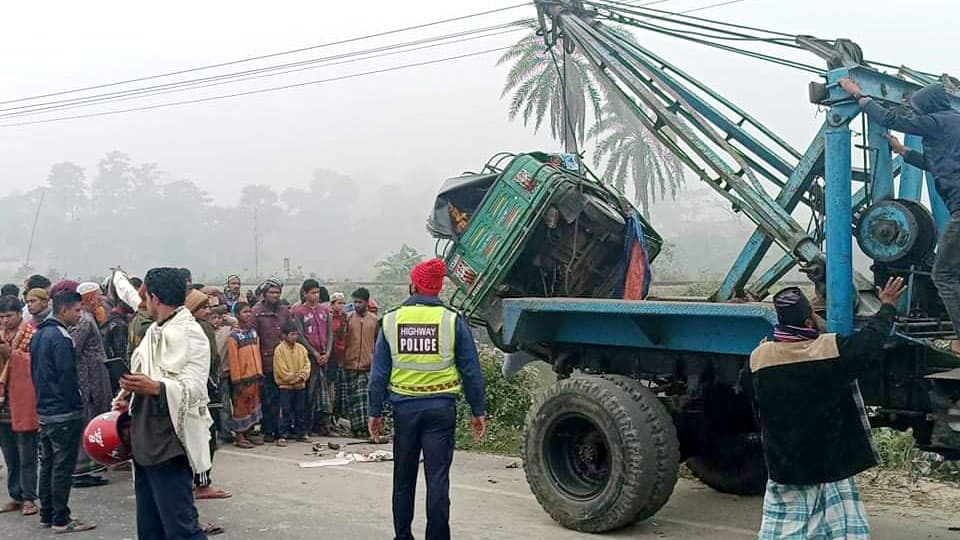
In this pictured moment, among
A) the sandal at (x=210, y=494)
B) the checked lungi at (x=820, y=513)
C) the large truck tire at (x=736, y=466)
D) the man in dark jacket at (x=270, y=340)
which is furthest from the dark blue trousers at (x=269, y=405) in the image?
the checked lungi at (x=820, y=513)

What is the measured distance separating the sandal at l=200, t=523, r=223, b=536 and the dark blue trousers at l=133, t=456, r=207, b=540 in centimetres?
172

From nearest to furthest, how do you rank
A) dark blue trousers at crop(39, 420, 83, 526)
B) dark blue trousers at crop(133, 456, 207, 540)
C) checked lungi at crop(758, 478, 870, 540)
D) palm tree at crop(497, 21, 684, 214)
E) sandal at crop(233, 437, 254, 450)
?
checked lungi at crop(758, 478, 870, 540) < dark blue trousers at crop(133, 456, 207, 540) < dark blue trousers at crop(39, 420, 83, 526) < sandal at crop(233, 437, 254, 450) < palm tree at crop(497, 21, 684, 214)

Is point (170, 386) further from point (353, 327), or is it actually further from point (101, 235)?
point (101, 235)

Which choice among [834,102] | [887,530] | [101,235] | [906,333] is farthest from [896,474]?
[101,235]

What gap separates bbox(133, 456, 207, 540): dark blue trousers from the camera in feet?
14.7

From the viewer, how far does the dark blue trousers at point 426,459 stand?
209 inches

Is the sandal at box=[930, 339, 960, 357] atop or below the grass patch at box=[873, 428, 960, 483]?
atop

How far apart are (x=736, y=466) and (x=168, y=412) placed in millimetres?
4461

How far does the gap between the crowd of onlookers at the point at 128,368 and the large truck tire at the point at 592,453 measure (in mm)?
2227

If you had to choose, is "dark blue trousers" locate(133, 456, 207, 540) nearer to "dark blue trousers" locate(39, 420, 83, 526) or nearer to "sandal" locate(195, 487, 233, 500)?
"dark blue trousers" locate(39, 420, 83, 526)

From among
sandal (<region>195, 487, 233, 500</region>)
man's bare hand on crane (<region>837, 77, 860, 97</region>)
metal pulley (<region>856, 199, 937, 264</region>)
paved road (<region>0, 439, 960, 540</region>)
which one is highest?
man's bare hand on crane (<region>837, 77, 860, 97</region>)

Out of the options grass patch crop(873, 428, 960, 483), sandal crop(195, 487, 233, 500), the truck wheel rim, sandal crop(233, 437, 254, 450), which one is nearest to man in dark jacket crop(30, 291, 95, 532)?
sandal crop(195, 487, 233, 500)

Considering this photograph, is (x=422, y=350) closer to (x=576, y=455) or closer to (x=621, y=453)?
(x=621, y=453)

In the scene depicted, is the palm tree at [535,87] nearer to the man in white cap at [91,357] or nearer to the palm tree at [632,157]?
the palm tree at [632,157]
